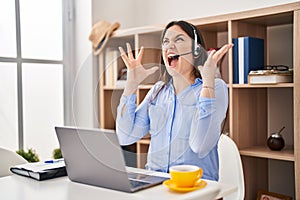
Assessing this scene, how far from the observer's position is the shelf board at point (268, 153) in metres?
2.10

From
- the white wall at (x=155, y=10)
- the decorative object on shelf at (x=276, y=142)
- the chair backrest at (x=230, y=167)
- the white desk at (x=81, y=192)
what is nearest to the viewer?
the white desk at (x=81, y=192)

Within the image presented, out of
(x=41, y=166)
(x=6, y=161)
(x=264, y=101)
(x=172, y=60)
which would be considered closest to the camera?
(x=172, y=60)

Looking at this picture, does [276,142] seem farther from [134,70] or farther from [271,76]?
[134,70]

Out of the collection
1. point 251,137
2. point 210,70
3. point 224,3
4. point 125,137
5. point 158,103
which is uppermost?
point 224,3

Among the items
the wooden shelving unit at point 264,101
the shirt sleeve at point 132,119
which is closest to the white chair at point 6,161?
the shirt sleeve at point 132,119

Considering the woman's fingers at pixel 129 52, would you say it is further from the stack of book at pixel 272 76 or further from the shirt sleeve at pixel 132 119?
the stack of book at pixel 272 76

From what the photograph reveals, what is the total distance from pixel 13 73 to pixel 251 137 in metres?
1.71

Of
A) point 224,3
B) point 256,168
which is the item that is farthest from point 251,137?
point 224,3

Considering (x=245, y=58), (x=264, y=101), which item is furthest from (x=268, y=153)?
(x=245, y=58)

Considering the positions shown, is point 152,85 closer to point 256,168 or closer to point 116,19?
point 256,168

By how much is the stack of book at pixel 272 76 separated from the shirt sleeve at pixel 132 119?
102 centimetres

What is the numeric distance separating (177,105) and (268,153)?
3.47 feet

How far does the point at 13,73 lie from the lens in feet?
9.53

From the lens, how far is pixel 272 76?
213 centimetres
